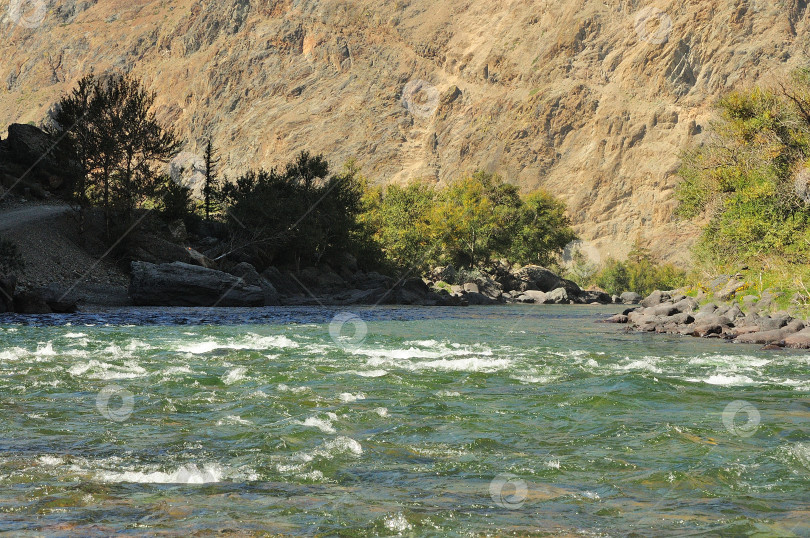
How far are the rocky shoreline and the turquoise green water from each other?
20.3 feet

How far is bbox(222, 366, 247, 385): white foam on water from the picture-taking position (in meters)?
11.6

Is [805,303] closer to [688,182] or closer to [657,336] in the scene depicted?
[657,336]

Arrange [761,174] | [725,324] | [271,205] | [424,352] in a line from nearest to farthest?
1. [424,352]
2. [725,324]
3. [761,174]
4. [271,205]

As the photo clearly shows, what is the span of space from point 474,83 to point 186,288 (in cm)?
12993

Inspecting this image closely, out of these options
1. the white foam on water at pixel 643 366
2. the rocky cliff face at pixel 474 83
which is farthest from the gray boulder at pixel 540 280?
the white foam on water at pixel 643 366

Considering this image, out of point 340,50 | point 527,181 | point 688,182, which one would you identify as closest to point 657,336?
point 688,182

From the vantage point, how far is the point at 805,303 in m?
24.6

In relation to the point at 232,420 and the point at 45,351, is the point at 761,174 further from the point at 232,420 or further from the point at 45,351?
the point at 232,420

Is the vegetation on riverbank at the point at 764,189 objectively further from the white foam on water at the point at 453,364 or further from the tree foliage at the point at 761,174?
the white foam on water at the point at 453,364

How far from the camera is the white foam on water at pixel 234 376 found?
38.1ft

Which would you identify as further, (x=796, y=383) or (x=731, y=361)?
(x=731, y=361)

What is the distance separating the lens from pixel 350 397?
10.3m

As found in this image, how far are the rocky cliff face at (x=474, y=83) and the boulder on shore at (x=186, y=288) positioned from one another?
96.9 meters

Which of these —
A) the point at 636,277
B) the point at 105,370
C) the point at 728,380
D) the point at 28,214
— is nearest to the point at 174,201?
the point at 28,214
